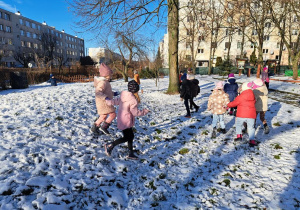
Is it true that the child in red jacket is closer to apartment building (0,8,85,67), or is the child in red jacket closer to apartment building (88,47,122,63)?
apartment building (88,47,122,63)

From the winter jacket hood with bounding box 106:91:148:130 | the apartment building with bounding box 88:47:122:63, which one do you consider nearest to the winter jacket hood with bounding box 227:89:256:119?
the winter jacket hood with bounding box 106:91:148:130

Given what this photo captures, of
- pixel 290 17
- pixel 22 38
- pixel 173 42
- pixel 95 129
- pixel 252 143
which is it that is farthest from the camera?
pixel 22 38

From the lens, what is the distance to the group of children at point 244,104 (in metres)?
4.20

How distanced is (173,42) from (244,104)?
7.47 m

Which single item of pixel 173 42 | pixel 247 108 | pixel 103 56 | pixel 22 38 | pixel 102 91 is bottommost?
pixel 247 108

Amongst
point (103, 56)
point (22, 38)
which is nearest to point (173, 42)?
point (22, 38)

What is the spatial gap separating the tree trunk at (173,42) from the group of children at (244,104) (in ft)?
20.8

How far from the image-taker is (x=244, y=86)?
4.45m

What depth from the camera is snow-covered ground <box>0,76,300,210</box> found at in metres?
2.53

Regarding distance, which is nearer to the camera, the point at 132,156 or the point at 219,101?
the point at 132,156

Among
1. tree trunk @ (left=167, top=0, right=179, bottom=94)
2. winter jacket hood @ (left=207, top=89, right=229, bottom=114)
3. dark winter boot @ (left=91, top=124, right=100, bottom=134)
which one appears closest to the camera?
dark winter boot @ (left=91, top=124, right=100, bottom=134)

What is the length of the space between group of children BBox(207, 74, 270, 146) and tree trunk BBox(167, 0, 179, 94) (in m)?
6.33

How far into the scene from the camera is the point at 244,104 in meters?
4.21

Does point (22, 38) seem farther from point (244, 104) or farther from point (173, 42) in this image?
point (244, 104)
